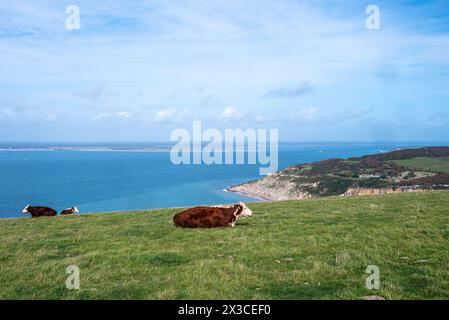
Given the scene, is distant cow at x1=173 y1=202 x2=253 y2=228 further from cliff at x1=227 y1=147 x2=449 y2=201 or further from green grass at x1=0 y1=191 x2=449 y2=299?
cliff at x1=227 y1=147 x2=449 y2=201

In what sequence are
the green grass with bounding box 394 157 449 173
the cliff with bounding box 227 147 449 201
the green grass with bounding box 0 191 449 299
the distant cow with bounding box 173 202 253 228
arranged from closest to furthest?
the green grass with bounding box 0 191 449 299, the distant cow with bounding box 173 202 253 228, the cliff with bounding box 227 147 449 201, the green grass with bounding box 394 157 449 173

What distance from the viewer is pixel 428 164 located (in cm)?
14938

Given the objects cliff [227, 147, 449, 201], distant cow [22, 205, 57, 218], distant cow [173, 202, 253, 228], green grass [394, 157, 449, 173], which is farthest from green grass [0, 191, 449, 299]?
green grass [394, 157, 449, 173]

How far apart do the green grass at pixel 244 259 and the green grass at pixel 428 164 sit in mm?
133876

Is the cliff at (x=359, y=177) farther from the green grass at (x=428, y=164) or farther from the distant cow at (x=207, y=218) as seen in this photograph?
the distant cow at (x=207, y=218)

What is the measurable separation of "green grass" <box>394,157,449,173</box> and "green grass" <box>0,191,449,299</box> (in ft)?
439

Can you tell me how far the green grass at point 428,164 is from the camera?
449ft

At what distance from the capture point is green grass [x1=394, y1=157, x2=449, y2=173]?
5389 inches

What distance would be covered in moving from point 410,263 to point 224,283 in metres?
4.84

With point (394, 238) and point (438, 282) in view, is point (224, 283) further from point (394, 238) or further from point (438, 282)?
point (394, 238)

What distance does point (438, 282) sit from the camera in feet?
27.4

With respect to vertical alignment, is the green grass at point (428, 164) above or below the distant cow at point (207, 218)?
below

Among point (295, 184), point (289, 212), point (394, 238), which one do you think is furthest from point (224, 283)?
point (295, 184)

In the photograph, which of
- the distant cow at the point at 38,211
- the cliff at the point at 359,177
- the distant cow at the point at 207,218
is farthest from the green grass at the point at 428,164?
the distant cow at the point at 207,218
